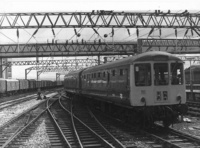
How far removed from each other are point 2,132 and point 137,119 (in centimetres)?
589

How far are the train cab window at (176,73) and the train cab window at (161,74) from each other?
10.1 inches

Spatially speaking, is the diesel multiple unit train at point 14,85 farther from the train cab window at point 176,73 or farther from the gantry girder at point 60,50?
the train cab window at point 176,73

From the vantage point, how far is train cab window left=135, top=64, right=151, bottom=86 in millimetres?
11461

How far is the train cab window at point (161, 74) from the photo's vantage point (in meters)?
11.5

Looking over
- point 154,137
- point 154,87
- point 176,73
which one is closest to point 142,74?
point 154,87

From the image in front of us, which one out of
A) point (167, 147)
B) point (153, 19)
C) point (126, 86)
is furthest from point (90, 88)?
point (167, 147)

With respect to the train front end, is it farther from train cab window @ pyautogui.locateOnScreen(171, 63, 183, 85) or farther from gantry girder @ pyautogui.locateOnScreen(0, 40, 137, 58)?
gantry girder @ pyautogui.locateOnScreen(0, 40, 137, 58)

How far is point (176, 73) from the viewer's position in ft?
38.6

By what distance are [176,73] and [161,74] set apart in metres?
0.65

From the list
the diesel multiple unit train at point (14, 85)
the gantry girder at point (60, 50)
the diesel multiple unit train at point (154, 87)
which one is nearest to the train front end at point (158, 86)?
the diesel multiple unit train at point (154, 87)

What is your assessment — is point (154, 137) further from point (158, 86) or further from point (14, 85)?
point (14, 85)

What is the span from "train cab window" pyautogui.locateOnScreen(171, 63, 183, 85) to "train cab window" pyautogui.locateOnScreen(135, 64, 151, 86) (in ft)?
3.26

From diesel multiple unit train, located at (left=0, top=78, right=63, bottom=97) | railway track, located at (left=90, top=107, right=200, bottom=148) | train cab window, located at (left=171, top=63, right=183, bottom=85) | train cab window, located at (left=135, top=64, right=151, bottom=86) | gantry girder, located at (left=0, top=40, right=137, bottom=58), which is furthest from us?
diesel multiple unit train, located at (left=0, top=78, right=63, bottom=97)

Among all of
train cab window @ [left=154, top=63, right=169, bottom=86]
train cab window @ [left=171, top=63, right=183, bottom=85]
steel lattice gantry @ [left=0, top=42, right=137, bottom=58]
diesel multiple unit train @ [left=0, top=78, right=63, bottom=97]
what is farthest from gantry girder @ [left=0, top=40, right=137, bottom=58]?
train cab window @ [left=154, top=63, right=169, bottom=86]
